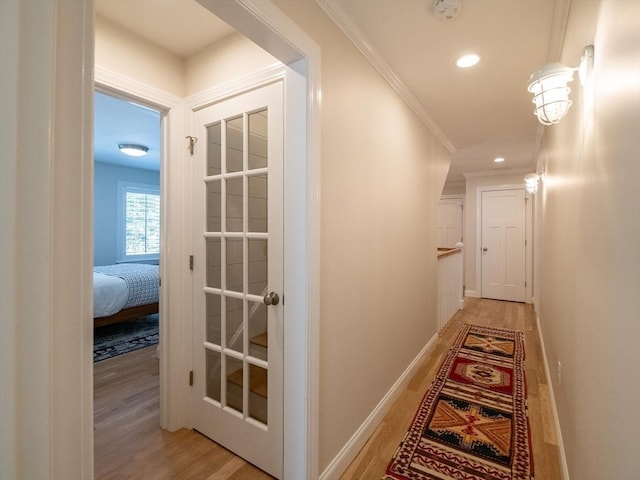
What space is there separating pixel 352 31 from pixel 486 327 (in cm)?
390

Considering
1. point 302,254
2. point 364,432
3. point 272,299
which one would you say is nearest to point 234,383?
point 272,299

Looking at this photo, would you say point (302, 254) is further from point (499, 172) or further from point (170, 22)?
point (499, 172)

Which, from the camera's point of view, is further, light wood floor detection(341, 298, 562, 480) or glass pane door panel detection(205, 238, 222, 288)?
glass pane door panel detection(205, 238, 222, 288)

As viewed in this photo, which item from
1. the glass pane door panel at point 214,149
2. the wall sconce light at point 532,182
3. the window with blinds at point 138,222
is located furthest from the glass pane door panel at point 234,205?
the window with blinds at point 138,222

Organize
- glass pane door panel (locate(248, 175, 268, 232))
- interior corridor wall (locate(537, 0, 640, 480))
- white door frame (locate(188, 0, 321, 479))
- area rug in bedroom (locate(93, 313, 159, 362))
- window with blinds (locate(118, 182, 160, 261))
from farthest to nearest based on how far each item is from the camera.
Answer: window with blinds (locate(118, 182, 160, 261)), area rug in bedroom (locate(93, 313, 159, 362)), glass pane door panel (locate(248, 175, 268, 232)), white door frame (locate(188, 0, 321, 479)), interior corridor wall (locate(537, 0, 640, 480))

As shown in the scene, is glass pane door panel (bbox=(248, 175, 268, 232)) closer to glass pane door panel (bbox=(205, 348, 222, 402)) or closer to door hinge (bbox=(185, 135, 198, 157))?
door hinge (bbox=(185, 135, 198, 157))

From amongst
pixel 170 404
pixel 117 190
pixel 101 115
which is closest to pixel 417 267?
pixel 170 404

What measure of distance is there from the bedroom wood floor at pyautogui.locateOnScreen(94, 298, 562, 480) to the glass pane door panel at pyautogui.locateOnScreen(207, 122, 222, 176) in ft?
5.41

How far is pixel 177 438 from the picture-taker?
188cm

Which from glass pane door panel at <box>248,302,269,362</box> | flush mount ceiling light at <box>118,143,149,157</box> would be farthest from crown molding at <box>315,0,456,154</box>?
flush mount ceiling light at <box>118,143,149,157</box>

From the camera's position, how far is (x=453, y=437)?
6.20 feet

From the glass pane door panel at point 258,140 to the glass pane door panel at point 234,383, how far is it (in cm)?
113

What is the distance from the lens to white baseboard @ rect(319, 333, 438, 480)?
157 centimetres

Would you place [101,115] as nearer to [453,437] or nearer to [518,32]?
[518,32]
